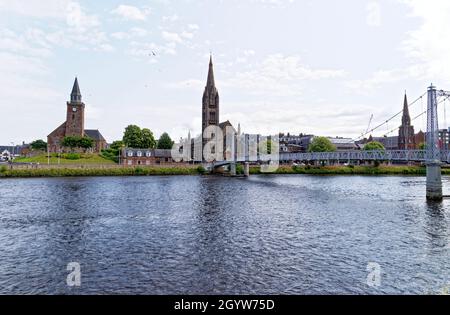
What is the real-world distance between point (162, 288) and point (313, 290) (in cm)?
719

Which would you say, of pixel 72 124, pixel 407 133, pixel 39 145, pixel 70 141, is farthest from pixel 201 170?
pixel 407 133

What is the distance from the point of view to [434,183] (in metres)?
47.1

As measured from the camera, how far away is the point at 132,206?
40.7 meters

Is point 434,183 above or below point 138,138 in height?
below

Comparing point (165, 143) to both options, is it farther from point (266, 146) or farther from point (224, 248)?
point (224, 248)

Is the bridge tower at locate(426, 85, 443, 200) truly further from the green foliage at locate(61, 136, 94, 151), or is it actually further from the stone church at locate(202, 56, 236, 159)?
the green foliage at locate(61, 136, 94, 151)

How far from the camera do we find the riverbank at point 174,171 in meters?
89.4

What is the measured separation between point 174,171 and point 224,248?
291ft

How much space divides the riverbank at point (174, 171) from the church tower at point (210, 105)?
3899 centimetres

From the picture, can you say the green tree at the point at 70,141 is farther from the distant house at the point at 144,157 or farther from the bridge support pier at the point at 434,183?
the bridge support pier at the point at 434,183

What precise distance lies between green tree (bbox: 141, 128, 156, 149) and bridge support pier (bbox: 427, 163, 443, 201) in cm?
11040

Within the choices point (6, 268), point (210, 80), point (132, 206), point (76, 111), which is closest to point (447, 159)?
point (132, 206)
